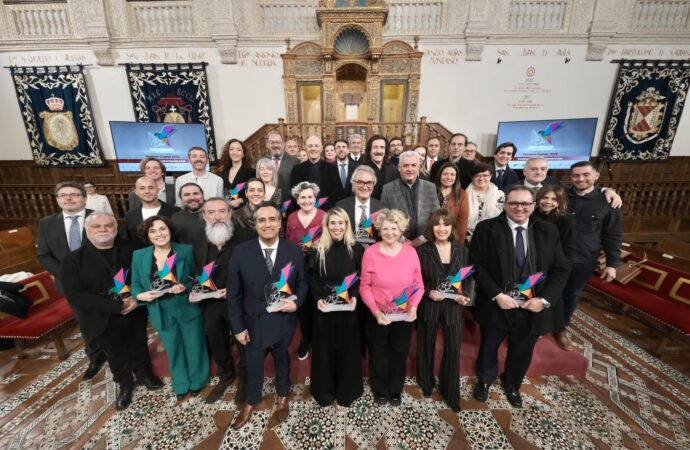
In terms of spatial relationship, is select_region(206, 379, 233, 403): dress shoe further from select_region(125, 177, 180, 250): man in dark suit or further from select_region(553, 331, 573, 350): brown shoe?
select_region(553, 331, 573, 350): brown shoe

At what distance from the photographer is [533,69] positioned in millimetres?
7160

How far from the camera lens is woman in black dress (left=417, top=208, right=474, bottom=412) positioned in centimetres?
196

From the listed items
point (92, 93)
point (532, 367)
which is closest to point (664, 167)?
point (532, 367)

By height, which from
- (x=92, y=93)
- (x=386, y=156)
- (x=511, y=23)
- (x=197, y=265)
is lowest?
(x=197, y=265)

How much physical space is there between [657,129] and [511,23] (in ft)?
16.4

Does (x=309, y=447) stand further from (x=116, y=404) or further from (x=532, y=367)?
(x=532, y=367)

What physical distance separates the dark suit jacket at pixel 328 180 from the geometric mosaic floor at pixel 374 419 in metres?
1.97

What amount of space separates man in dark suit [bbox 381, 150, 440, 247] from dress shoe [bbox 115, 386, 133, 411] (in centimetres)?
277

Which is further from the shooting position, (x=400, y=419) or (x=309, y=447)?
(x=400, y=419)

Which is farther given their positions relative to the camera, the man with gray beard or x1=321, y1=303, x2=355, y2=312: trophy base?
the man with gray beard

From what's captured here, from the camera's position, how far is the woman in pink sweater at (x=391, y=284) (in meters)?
1.82

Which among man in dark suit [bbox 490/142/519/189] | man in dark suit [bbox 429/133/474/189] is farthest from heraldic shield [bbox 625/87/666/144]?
man in dark suit [bbox 429/133/474/189]

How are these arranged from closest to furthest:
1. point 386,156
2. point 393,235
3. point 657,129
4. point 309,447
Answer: point 393,235
point 309,447
point 386,156
point 657,129

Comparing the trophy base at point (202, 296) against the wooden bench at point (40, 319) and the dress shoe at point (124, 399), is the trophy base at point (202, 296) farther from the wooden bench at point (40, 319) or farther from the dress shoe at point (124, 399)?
the wooden bench at point (40, 319)
